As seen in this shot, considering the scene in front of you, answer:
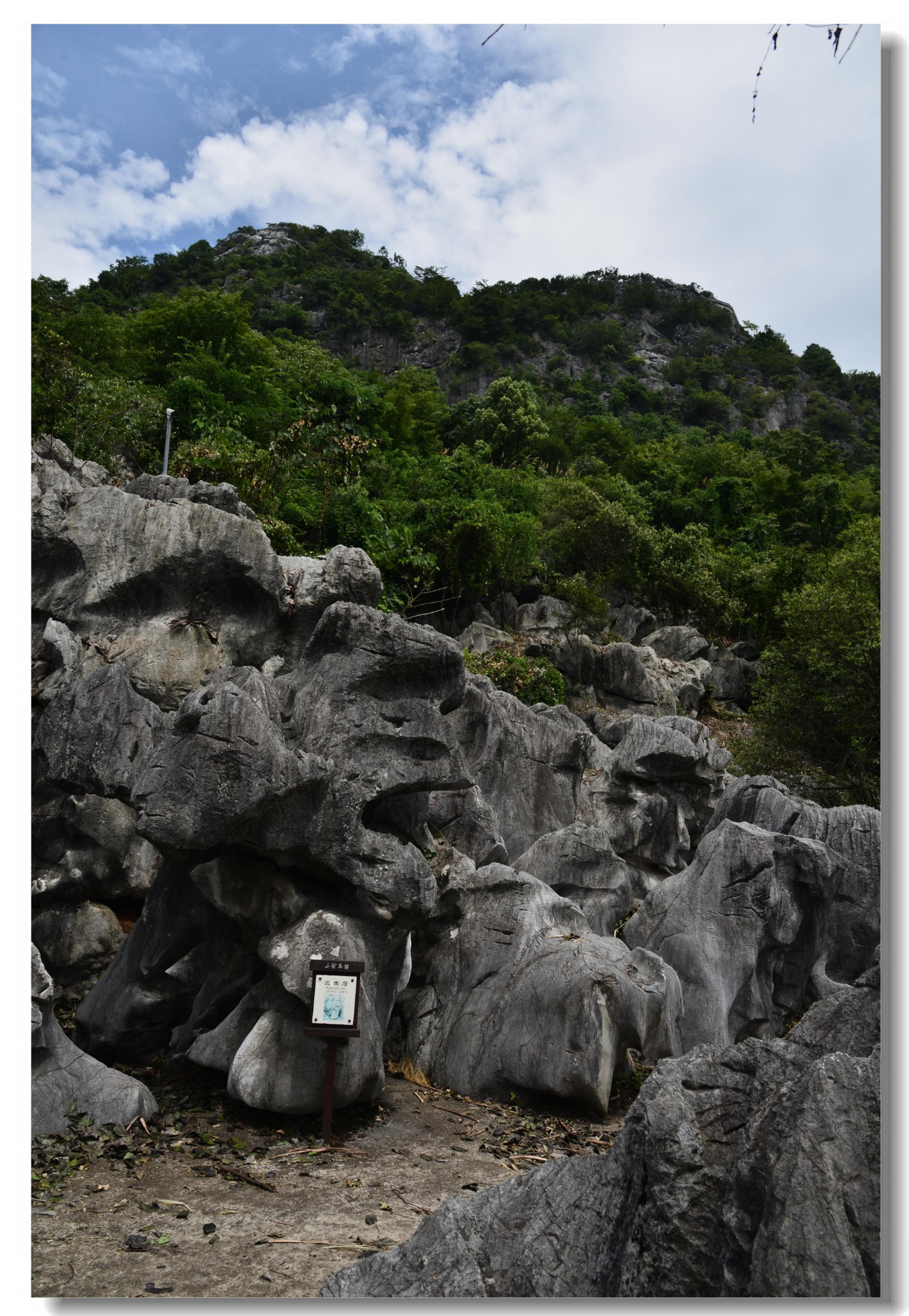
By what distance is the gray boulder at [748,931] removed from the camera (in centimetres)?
743

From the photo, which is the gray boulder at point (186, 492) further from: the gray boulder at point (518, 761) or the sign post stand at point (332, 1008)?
the sign post stand at point (332, 1008)

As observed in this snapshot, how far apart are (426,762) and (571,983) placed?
5.59 feet

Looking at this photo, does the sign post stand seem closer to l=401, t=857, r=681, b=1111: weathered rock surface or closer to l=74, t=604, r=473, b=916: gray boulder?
l=74, t=604, r=473, b=916: gray boulder

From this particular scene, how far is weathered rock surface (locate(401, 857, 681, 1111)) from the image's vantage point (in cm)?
581

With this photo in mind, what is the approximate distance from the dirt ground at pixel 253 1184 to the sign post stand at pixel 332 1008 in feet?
0.97

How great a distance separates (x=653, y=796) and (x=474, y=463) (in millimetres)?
12163

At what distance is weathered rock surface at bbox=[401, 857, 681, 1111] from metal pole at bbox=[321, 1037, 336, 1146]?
4.49 ft

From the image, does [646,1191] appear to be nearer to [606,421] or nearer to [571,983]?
[571,983]

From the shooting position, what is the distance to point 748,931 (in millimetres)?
7508

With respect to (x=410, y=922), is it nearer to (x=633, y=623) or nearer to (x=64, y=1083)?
(x=64, y=1083)

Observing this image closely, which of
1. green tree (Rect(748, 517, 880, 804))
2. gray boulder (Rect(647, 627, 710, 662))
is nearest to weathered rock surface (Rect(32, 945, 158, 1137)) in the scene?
green tree (Rect(748, 517, 880, 804))

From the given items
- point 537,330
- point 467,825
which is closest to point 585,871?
point 467,825

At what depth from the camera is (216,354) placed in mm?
20969

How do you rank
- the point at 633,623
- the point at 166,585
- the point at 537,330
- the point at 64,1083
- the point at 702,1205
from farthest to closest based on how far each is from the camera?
the point at 537,330, the point at 633,623, the point at 166,585, the point at 64,1083, the point at 702,1205
